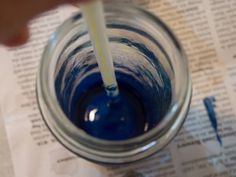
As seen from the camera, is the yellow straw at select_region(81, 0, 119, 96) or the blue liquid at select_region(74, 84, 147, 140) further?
the blue liquid at select_region(74, 84, 147, 140)

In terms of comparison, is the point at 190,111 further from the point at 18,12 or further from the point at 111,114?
the point at 18,12

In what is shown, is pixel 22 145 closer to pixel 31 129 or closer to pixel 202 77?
pixel 31 129

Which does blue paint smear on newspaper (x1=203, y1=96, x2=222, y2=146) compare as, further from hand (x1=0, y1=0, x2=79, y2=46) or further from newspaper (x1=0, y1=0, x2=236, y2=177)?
hand (x1=0, y1=0, x2=79, y2=46)

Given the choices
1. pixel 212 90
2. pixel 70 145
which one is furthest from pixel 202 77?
pixel 70 145

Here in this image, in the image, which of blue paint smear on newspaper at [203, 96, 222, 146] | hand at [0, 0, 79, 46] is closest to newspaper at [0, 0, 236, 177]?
blue paint smear on newspaper at [203, 96, 222, 146]

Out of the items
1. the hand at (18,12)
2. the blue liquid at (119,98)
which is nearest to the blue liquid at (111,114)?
the blue liquid at (119,98)
